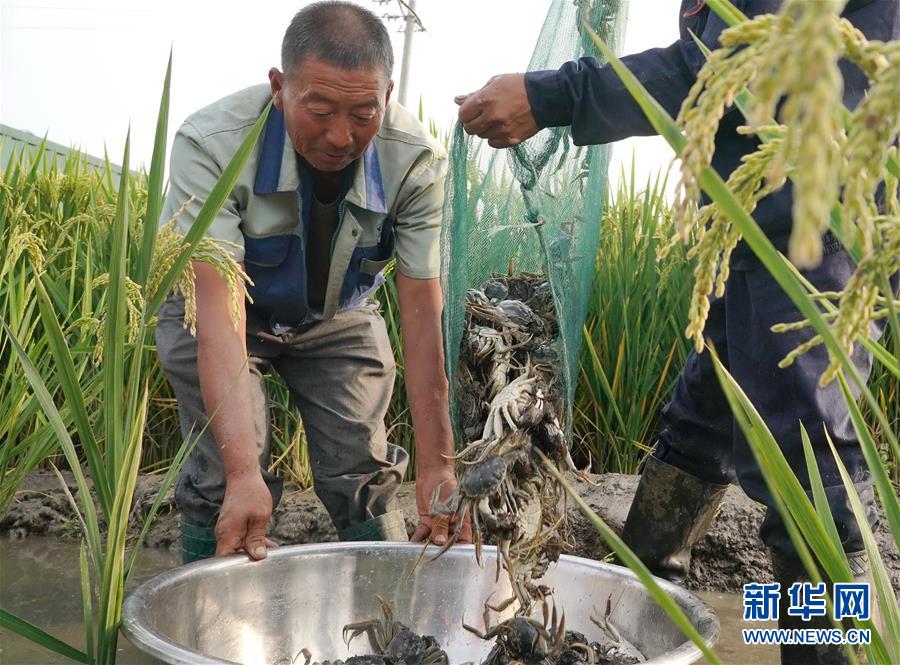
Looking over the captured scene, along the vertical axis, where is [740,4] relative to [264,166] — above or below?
above

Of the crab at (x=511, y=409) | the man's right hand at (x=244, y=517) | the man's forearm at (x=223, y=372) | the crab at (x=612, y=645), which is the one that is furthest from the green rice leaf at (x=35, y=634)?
the crab at (x=612, y=645)

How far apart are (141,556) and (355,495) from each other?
1.30 m

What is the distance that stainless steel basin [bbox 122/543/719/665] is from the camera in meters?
1.85

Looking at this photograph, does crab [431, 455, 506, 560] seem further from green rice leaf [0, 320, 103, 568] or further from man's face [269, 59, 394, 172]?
man's face [269, 59, 394, 172]

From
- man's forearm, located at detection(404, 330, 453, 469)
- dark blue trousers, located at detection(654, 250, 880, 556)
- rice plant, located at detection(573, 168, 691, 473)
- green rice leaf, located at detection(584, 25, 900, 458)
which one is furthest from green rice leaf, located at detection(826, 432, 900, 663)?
rice plant, located at detection(573, 168, 691, 473)

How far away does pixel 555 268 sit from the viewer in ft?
7.29

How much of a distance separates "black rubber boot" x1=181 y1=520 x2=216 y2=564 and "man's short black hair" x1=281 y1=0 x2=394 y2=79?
1251 millimetres

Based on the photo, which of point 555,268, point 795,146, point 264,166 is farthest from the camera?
point 264,166

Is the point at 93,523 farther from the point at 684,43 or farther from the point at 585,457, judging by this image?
the point at 585,457

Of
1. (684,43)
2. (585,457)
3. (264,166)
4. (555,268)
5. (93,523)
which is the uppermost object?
(684,43)

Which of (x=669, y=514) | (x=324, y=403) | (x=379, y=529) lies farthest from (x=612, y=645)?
(x=324, y=403)

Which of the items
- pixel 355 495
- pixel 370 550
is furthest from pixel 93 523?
pixel 355 495

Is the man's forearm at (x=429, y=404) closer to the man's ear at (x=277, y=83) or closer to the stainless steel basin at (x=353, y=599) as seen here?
A: the stainless steel basin at (x=353, y=599)

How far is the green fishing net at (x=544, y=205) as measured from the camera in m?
2.22
